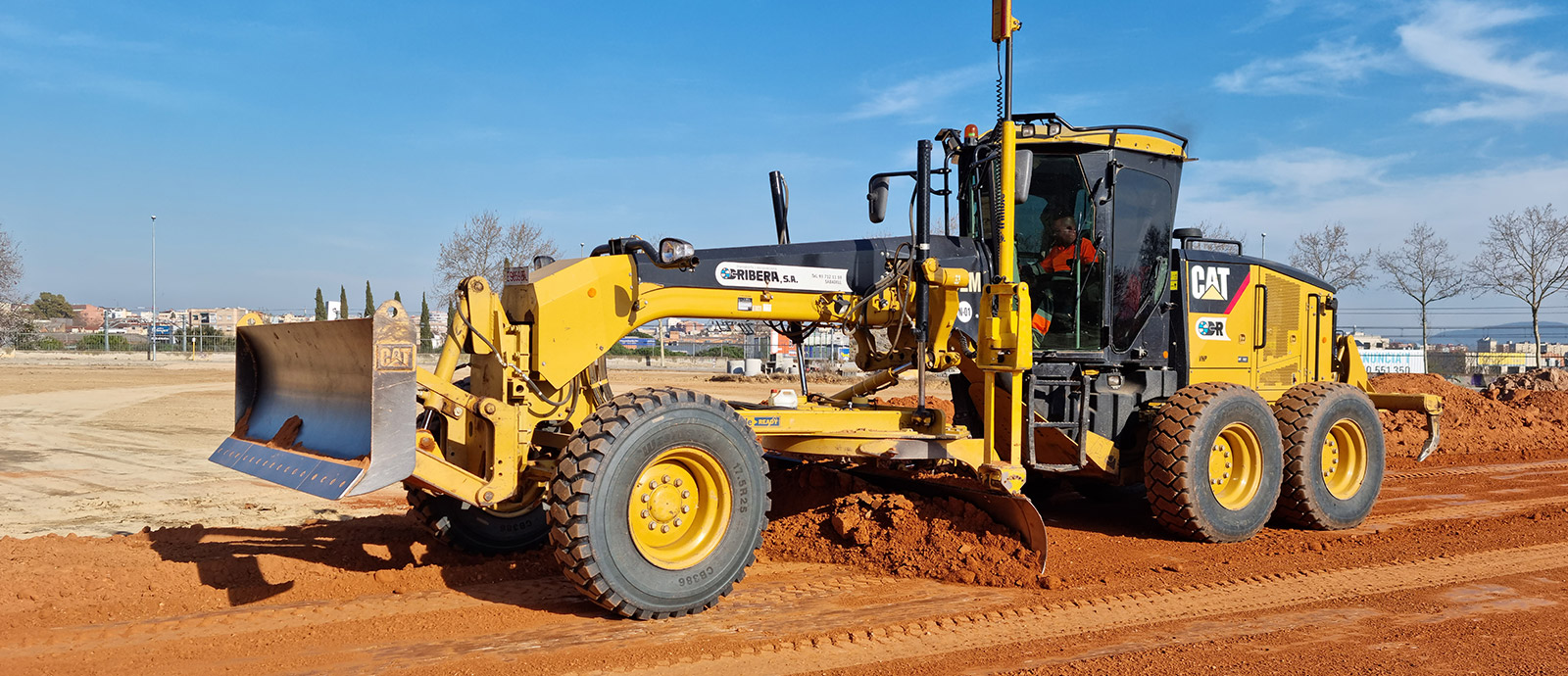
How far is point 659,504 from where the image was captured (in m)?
5.16

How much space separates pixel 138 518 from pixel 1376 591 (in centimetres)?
840

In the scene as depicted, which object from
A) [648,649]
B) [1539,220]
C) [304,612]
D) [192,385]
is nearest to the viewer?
[648,649]

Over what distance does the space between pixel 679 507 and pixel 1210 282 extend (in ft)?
16.5

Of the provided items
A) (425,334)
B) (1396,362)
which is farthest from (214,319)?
(1396,362)

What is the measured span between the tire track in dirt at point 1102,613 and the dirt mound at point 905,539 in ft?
1.89

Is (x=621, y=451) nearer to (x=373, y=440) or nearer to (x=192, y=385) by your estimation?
(x=373, y=440)

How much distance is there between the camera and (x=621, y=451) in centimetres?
485

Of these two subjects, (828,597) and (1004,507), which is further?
(1004,507)

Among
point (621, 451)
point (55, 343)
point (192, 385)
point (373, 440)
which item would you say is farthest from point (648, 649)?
point (55, 343)

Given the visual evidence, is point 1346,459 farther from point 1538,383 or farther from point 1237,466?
point 1538,383

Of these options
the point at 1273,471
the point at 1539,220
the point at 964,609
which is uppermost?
the point at 1539,220

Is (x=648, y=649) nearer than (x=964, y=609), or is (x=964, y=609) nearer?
(x=648, y=649)

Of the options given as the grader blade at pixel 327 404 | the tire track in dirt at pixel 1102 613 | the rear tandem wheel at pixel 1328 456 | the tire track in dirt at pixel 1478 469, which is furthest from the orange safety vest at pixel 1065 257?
the tire track in dirt at pixel 1478 469

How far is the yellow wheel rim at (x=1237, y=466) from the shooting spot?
753 cm
